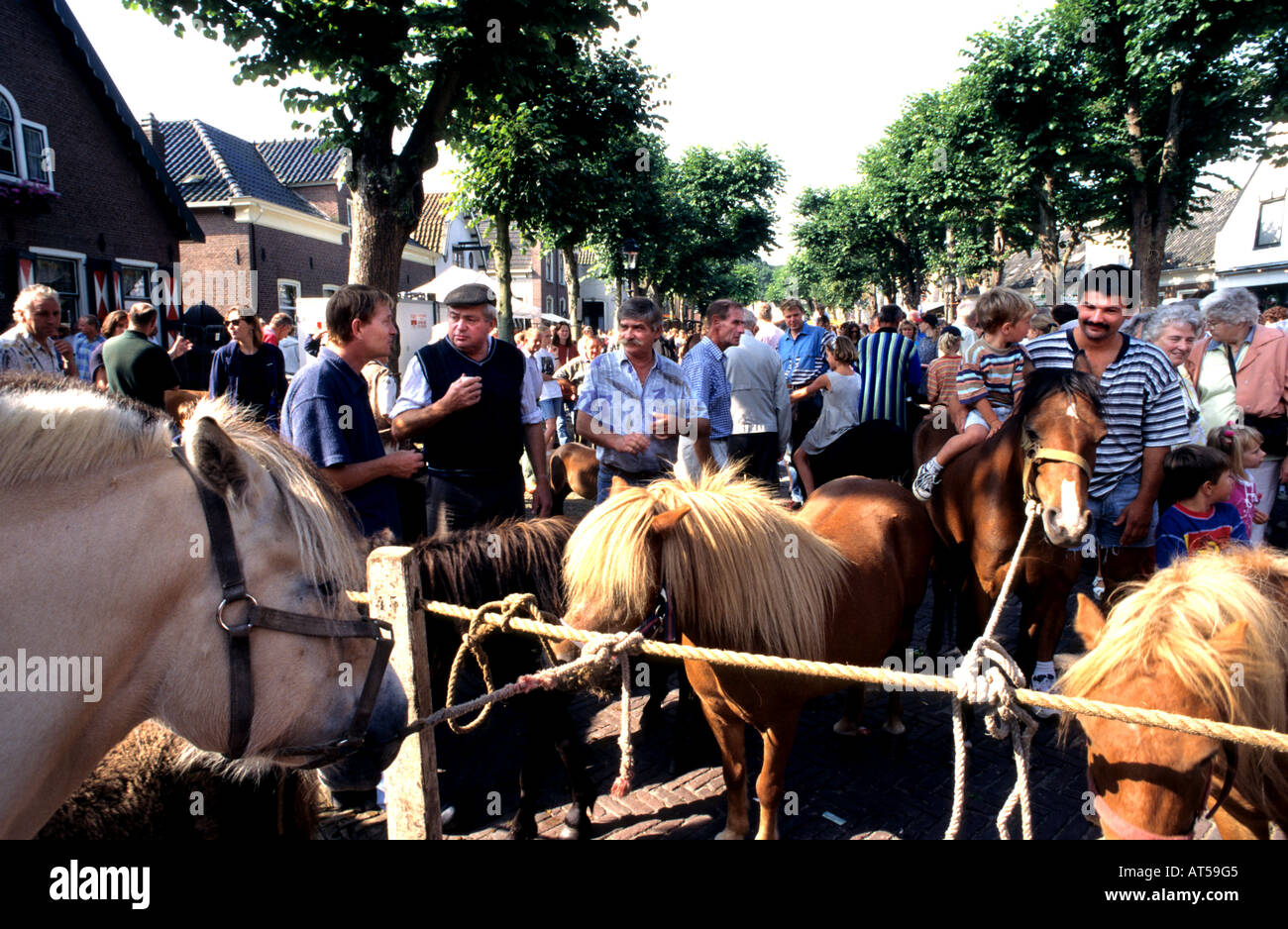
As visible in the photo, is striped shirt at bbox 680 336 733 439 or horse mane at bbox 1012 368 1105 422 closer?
horse mane at bbox 1012 368 1105 422

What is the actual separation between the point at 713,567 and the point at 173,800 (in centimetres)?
177

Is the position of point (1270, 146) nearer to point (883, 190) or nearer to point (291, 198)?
point (883, 190)

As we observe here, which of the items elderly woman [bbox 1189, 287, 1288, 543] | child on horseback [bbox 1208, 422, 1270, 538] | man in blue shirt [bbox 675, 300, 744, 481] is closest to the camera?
child on horseback [bbox 1208, 422, 1270, 538]

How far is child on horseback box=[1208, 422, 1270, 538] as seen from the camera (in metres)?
4.34

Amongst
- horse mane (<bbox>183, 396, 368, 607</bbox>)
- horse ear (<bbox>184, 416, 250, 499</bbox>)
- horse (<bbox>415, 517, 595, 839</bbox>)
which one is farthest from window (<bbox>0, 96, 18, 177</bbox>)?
horse ear (<bbox>184, 416, 250, 499</bbox>)

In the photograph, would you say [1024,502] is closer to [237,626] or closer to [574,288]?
[237,626]

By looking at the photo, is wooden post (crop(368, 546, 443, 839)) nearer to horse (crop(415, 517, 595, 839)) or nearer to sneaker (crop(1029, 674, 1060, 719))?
horse (crop(415, 517, 595, 839))

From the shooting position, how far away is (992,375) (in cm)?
454

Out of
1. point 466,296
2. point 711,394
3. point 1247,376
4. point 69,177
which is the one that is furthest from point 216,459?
point 69,177

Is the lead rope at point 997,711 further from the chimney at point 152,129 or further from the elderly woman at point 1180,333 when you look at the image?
the chimney at point 152,129

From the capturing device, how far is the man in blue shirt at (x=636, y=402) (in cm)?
452

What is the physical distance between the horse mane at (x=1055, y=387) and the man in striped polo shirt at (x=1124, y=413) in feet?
0.96

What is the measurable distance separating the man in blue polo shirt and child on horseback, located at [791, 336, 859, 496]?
4.37 m

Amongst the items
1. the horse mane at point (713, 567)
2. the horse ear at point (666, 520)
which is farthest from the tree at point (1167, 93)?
the horse ear at point (666, 520)
